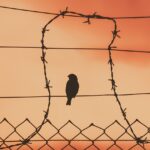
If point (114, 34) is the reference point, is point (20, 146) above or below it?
below

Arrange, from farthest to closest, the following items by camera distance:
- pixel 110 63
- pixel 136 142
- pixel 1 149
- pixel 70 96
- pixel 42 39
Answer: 1. pixel 70 96
2. pixel 110 63
3. pixel 42 39
4. pixel 136 142
5. pixel 1 149

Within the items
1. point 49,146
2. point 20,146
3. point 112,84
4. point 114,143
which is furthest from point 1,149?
point 112,84

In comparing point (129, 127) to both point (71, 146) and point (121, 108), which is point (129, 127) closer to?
point (121, 108)

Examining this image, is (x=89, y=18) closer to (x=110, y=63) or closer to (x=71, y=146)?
(x=110, y=63)

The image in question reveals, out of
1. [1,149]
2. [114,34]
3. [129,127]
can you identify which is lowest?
[1,149]

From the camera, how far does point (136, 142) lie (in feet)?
5.23

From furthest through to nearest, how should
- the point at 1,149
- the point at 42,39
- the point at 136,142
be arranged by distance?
the point at 42,39
the point at 136,142
the point at 1,149

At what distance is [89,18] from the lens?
194cm

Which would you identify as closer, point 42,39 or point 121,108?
point 121,108

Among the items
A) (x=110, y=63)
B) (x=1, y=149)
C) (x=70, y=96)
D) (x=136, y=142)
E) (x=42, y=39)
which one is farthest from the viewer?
(x=70, y=96)

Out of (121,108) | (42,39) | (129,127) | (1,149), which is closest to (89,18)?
(42,39)

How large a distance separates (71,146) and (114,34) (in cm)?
71

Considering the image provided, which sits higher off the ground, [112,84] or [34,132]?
[112,84]

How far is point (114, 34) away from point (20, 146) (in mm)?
824
